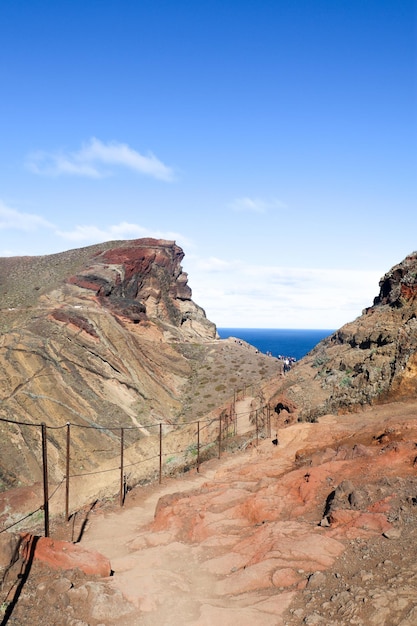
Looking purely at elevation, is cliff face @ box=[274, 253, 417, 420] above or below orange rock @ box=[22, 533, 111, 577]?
above

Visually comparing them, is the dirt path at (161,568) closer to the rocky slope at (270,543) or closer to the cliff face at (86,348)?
the rocky slope at (270,543)

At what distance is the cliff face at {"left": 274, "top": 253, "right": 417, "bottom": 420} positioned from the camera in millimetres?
29973

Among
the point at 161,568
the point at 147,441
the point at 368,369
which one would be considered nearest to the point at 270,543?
the point at 161,568

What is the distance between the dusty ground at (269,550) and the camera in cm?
1093

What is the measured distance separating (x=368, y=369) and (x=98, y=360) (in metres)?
36.0

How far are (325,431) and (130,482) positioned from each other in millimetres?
16909

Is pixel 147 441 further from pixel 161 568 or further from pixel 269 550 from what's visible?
pixel 269 550

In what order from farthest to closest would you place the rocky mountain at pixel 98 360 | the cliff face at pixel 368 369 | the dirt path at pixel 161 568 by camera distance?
the rocky mountain at pixel 98 360 < the cliff face at pixel 368 369 < the dirt path at pixel 161 568

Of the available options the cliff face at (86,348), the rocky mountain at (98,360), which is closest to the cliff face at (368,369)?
the rocky mountain at (98,360)

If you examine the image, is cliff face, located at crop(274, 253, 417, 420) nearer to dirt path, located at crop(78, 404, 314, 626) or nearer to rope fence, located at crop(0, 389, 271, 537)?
rope fence, located at crop(0, 389, 271, 537)

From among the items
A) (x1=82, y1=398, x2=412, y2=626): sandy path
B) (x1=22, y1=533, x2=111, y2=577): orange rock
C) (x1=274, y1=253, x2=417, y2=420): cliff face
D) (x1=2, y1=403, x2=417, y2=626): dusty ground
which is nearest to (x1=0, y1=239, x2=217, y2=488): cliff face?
(x1=274, y1=253, x2=417, y2=420): cliff face

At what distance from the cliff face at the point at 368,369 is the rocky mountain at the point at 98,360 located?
1592 centimetres

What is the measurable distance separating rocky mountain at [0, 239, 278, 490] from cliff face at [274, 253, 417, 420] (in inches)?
627

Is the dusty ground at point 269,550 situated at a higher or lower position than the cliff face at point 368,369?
lower
